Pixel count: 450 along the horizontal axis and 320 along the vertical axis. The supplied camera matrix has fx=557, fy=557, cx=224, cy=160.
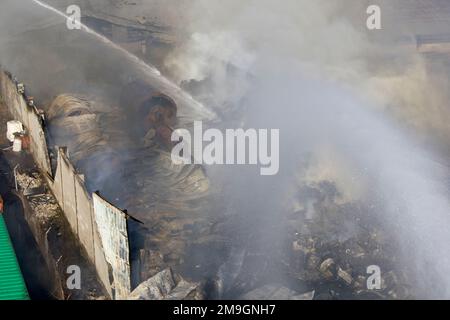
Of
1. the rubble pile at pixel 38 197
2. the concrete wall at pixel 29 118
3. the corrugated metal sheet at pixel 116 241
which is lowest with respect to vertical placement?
the corrugated metal sheet at pixel 116 241

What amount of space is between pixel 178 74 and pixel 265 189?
13.6 metres

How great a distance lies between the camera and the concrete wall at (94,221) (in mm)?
11484

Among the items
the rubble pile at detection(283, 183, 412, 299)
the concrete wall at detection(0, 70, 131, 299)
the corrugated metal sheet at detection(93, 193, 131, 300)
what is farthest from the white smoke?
the corrugated metal sheet at detection(93, 193, 131, 300)

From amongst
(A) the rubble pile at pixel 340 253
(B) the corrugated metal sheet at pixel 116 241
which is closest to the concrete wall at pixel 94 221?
(B) the corrugated metal sheet at pixel 116 241

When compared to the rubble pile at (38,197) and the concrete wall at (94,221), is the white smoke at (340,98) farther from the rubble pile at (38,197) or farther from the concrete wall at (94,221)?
the rubble pile at (38,197)

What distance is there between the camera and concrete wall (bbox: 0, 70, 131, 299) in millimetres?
11484

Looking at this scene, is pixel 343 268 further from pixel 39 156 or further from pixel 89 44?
pixel 89 44

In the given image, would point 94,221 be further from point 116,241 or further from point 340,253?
point 340,253

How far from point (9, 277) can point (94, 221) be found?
2.24 m

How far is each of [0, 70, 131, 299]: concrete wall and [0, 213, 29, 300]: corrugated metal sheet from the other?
175 centimetres

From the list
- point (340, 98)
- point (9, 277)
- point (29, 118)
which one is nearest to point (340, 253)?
point (9, 277)

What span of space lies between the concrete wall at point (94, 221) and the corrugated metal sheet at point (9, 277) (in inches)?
68.9

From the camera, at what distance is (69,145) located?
19141 millimetres

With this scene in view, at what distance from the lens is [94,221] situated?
1266cm
